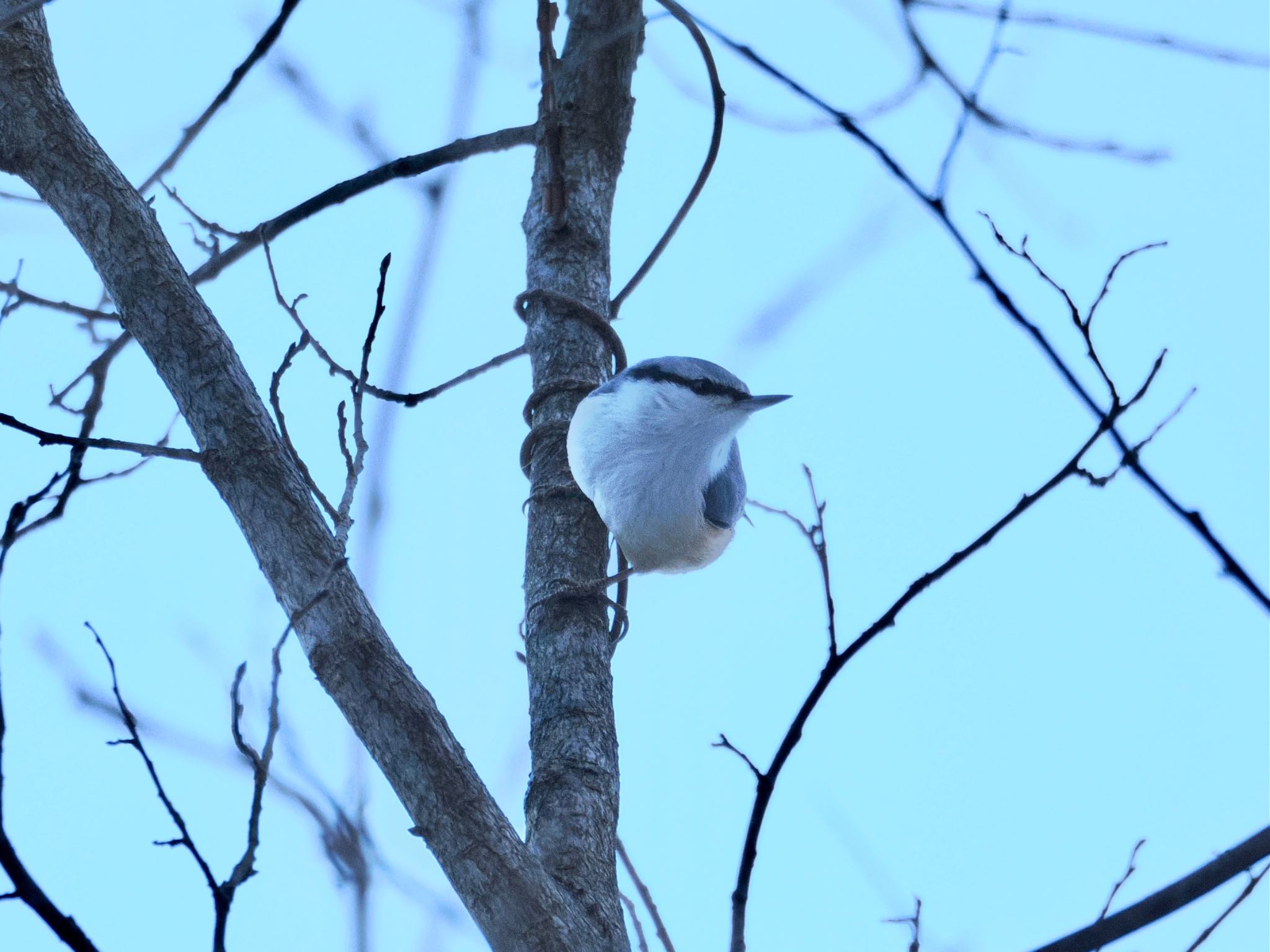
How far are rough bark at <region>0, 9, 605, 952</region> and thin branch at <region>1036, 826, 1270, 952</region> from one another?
0.65 metres

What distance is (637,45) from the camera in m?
2.61

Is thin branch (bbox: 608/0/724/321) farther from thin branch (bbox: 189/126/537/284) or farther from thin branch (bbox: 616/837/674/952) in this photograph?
thin branch (bbox: 616/837/674/952)

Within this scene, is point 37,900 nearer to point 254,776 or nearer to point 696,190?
point 254,776

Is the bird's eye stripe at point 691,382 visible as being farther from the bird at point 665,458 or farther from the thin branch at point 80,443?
the thin branch at point 80,443

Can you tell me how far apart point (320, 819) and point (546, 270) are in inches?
64.1

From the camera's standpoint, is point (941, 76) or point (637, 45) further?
point (637, 45)

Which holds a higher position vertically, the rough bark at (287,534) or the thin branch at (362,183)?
the thin branch at (362,183)

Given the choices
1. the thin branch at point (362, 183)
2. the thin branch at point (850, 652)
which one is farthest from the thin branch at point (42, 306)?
the thin branch at point (850, 652)

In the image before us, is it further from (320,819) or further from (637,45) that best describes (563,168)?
(320,819)

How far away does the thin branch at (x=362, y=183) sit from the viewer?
8.00 feet

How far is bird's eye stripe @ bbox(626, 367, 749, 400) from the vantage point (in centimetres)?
239

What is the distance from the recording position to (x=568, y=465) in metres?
2.33

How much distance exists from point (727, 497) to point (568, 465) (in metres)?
0.34

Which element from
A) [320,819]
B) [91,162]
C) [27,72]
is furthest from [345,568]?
[27,72]
